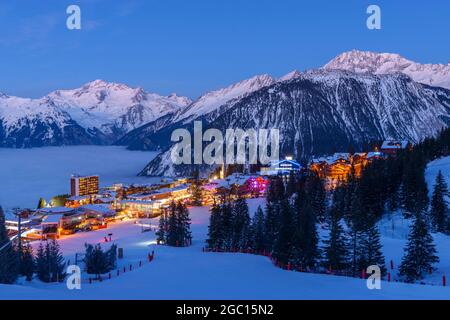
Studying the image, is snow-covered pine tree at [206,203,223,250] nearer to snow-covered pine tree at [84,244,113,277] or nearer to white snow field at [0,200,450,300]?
snow-covered pine tree at [84,244,113,277]

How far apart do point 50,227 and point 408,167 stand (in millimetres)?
53251

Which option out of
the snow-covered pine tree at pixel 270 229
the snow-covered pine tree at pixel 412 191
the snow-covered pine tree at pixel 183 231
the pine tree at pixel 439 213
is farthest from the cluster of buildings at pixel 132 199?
the snow-covered pine tree at pixel 270 229

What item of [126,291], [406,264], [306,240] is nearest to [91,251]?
[306,240]

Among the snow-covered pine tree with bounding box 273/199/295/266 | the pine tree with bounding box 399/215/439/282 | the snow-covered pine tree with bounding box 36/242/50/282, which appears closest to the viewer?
the pine tree with bounding box 399/215/439/282

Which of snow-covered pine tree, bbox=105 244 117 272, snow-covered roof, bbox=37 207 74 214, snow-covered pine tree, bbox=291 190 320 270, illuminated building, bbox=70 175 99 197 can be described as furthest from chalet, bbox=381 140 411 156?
snow-covered pine tree, bbox=105 244 117 272

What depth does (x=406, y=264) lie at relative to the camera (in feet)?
95.6

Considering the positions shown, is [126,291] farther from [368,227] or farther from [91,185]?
[91,185]

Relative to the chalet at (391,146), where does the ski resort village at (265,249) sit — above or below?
below

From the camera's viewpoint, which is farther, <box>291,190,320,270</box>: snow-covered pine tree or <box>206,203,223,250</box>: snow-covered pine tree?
<box>206,203,223,250</box>: snow-covered pine tree

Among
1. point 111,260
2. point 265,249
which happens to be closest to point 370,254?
point 265,249

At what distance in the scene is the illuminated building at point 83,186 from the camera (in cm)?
13351

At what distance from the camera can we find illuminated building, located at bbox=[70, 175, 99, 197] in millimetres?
133512

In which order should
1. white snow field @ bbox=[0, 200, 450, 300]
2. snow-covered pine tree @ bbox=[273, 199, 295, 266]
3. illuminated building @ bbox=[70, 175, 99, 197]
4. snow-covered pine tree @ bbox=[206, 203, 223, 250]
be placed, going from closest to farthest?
white snow field @ bbox=[0, 200, 450, 300] → snow-covered pine tree @ bbox=[273, 199, 295, 266] → snow-covered pine tree @ bbox=[206, 203, 223, 250] → illuminated building @ bbox=[70, 175, 99, 197]

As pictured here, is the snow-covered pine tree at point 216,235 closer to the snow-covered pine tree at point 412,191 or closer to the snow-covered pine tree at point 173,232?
the snow-covered pine tree at point 173,232
